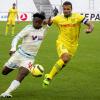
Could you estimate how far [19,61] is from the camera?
11.7 m

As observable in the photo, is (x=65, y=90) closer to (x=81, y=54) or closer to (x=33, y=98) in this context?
(x=33, y=98)

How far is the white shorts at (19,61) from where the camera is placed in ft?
38.0

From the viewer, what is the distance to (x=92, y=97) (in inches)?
472

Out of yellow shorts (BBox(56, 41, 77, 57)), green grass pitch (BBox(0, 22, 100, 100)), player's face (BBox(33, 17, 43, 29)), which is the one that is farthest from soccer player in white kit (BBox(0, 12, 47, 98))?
yellow shorts (BBox(56, 41, 77, 57))

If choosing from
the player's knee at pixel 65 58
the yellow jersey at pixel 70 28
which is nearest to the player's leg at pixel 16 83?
the player's knee at pixel 65 58

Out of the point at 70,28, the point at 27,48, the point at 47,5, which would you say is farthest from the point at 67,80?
the point at 47,5

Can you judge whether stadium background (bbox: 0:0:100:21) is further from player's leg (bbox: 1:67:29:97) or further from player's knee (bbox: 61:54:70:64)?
player's leg (bbox: 1:67:29:97)

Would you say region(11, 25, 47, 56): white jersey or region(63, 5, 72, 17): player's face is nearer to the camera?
region(11, 25, 47, 56): white jersey

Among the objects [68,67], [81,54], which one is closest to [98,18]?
[81,54]

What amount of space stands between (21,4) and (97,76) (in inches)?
2157

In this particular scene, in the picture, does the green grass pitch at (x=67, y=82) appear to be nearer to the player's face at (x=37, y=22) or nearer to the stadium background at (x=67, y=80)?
the stadium background at (x=67, y=80)

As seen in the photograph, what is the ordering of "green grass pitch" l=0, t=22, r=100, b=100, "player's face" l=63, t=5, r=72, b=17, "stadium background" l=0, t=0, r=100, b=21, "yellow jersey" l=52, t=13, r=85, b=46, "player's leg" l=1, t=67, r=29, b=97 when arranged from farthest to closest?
1. "stadium background" l=0, t=0, r=100, b=21
2. "yellow jersey" l=52, t=13, r=85, b=46
3. "player's face" l=63, t=5, r=72, b=17
4. "green grass pitch" l=0, t=22, r=100, b=100
5. "player's leg" l=1, t=67, r=29, b=97

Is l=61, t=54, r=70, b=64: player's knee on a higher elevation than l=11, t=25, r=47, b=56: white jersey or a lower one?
lower

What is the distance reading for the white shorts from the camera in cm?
1160
